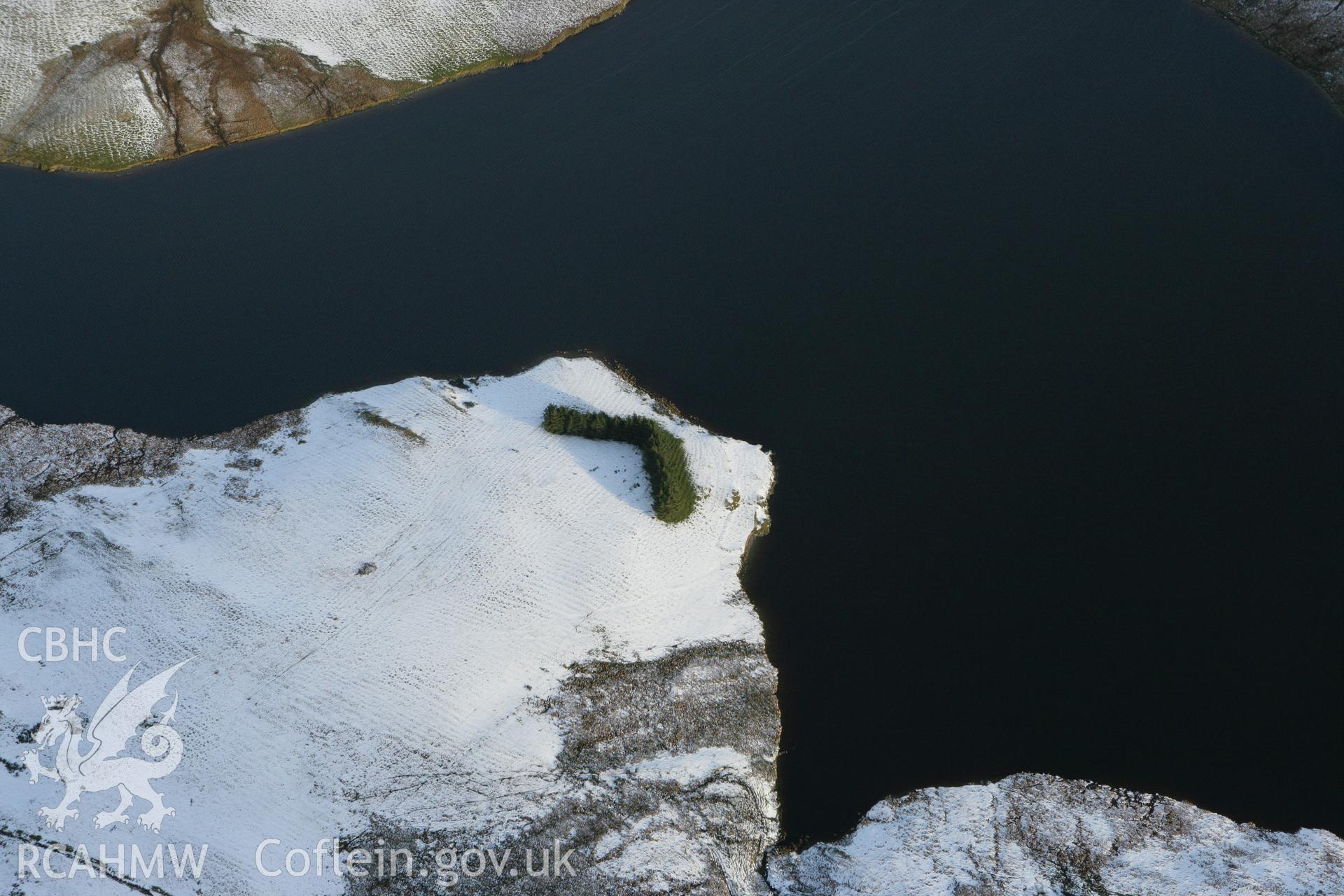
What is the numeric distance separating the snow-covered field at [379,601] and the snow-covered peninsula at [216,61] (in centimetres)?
1879

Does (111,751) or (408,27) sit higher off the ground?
(408,27)

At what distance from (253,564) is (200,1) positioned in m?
32.5

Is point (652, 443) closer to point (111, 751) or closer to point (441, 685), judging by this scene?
point (441, 685)

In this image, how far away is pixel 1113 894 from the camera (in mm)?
26047

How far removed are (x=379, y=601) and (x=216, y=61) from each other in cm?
3063

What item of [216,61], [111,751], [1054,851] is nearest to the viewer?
[1054,851]

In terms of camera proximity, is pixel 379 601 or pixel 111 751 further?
pixel 379 601

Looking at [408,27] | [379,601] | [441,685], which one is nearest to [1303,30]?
[408,27]

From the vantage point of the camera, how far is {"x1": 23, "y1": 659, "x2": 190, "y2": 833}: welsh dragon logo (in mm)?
26547

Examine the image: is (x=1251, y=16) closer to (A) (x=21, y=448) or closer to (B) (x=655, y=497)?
(B) (x=655, y=497)

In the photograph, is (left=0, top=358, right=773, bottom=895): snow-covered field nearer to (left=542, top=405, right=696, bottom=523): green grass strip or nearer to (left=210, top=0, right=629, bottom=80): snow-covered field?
(left=542, top=405, right=696, bottom=523): green grass strip

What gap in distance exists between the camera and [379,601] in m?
30.7

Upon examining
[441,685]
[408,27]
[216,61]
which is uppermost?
[408,27]

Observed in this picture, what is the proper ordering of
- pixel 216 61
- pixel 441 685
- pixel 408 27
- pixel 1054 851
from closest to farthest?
pixel 1054 851, pixel 441 685, pixel 216 61, pixel 408 27
